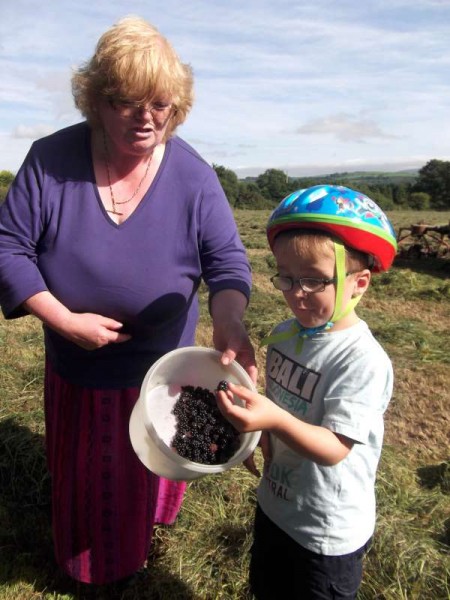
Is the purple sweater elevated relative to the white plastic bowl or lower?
elevated

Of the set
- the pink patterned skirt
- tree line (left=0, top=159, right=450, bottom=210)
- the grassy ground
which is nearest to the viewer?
the pink patterned skirt

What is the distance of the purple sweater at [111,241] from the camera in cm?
226

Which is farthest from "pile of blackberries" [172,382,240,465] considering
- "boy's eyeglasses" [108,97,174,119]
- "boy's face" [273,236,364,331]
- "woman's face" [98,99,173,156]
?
"boy's eyeglasses" [108,97,174,119]

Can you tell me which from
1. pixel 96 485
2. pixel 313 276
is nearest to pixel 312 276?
pixel 313 276

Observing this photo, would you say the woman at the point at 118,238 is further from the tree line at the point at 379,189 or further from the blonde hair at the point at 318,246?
the tree line at the point at 379,189

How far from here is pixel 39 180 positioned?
7.49 ft

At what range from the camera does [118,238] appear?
2.26 meters

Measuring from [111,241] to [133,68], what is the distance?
2.12 ft

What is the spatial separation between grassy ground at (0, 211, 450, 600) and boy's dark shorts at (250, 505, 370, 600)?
2.35 feet

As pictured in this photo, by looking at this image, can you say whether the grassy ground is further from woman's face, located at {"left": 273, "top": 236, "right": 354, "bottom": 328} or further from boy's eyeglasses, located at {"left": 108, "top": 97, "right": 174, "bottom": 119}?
boy's eyeglasses, located at {"left": 108, "top": 97, "right": 174, "bottom": 119}

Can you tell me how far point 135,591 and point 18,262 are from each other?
181 centimetres

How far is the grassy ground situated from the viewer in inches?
110

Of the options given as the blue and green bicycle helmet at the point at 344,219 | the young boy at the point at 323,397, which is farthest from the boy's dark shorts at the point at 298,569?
the blue and green bicycle helmet at the point at 344,219

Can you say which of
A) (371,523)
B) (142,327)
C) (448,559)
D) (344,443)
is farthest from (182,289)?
(448,559)
